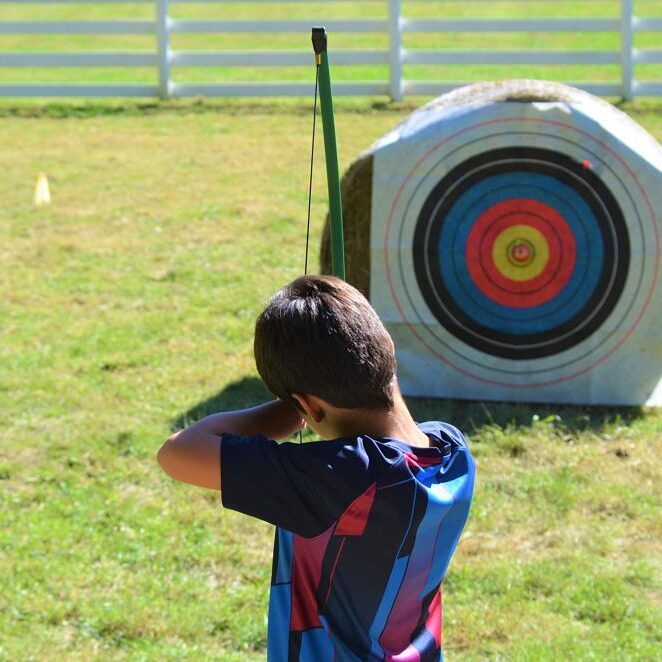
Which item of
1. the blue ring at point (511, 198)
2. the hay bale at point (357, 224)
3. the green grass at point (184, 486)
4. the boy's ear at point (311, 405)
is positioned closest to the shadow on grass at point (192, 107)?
the green grass at point (184, 486)

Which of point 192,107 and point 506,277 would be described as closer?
point 506,277

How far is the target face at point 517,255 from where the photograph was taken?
556 cm

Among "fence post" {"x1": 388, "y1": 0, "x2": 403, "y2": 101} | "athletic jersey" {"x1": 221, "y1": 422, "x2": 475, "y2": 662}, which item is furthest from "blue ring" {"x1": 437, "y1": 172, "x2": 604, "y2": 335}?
"fence post" {"x1": 388, "y1": 0, "x2": 403, "y2": 101}

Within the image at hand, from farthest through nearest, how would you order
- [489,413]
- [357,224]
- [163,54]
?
[163,54], [357,224], [489,413]

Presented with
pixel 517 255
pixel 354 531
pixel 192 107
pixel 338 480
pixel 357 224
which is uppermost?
pixel 338 480

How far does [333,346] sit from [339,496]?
244 millimetres

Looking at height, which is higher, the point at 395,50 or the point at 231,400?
the point at 395,50

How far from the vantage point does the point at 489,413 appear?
5406mm

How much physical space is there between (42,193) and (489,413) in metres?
5.31

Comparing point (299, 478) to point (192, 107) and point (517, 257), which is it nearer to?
point (517, 257)

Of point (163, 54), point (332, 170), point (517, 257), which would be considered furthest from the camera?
point (163, 54)

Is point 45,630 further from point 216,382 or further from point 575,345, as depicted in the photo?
point 575,345

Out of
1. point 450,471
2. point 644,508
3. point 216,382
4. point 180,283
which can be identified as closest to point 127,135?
point 180,283

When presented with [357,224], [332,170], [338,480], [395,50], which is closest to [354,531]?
[338,480]
